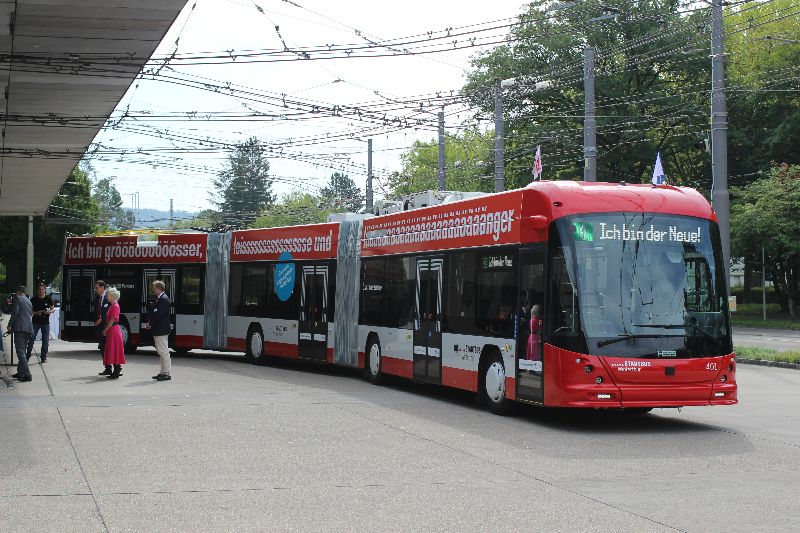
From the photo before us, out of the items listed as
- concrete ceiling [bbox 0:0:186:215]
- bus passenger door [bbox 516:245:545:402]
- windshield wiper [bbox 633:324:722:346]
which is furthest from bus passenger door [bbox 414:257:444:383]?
concrete ceiling [bbox 0:0:186:215]

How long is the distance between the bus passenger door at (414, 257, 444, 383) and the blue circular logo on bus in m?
6.66

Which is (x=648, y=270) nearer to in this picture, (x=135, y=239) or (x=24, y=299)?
(x=24, y=299)

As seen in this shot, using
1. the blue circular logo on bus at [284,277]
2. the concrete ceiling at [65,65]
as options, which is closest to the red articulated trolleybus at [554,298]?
the blue circular logo on bus at [284,277]

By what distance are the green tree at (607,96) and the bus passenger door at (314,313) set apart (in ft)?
94.9

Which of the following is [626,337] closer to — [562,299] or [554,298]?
[562,299]

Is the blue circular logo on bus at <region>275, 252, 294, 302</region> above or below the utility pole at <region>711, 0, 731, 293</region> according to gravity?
below

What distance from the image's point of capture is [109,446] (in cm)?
1249

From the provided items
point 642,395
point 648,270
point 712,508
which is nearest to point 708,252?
point 648,270

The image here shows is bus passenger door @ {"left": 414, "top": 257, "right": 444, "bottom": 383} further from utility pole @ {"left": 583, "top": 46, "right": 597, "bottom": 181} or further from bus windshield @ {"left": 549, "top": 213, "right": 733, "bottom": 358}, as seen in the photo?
utility pole @ {"left": 583, "top": 46, "right": 597, "bottom": 181}

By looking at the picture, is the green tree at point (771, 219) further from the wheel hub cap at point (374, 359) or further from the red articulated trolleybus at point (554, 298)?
the wheel hub cap at point (374, 359)

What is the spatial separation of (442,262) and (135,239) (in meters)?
15.0

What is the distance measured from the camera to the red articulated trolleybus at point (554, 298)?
1428cm

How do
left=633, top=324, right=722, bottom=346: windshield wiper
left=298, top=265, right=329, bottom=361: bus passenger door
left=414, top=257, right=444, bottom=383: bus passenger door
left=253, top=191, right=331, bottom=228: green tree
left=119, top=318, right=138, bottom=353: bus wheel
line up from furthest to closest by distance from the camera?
left=253, top=191, right=331, bottom=228: green tree → left=119, top=318, right=138, bottom=353: bus wheel → left=298, top=265, right=329, bottom=361: bus passenger door → left=414, top=257, right=444, bottom=383: bus passenger door → left=633, top=324, right=722, bottom=346: windshield wiper

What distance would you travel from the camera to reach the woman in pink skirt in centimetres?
2145
